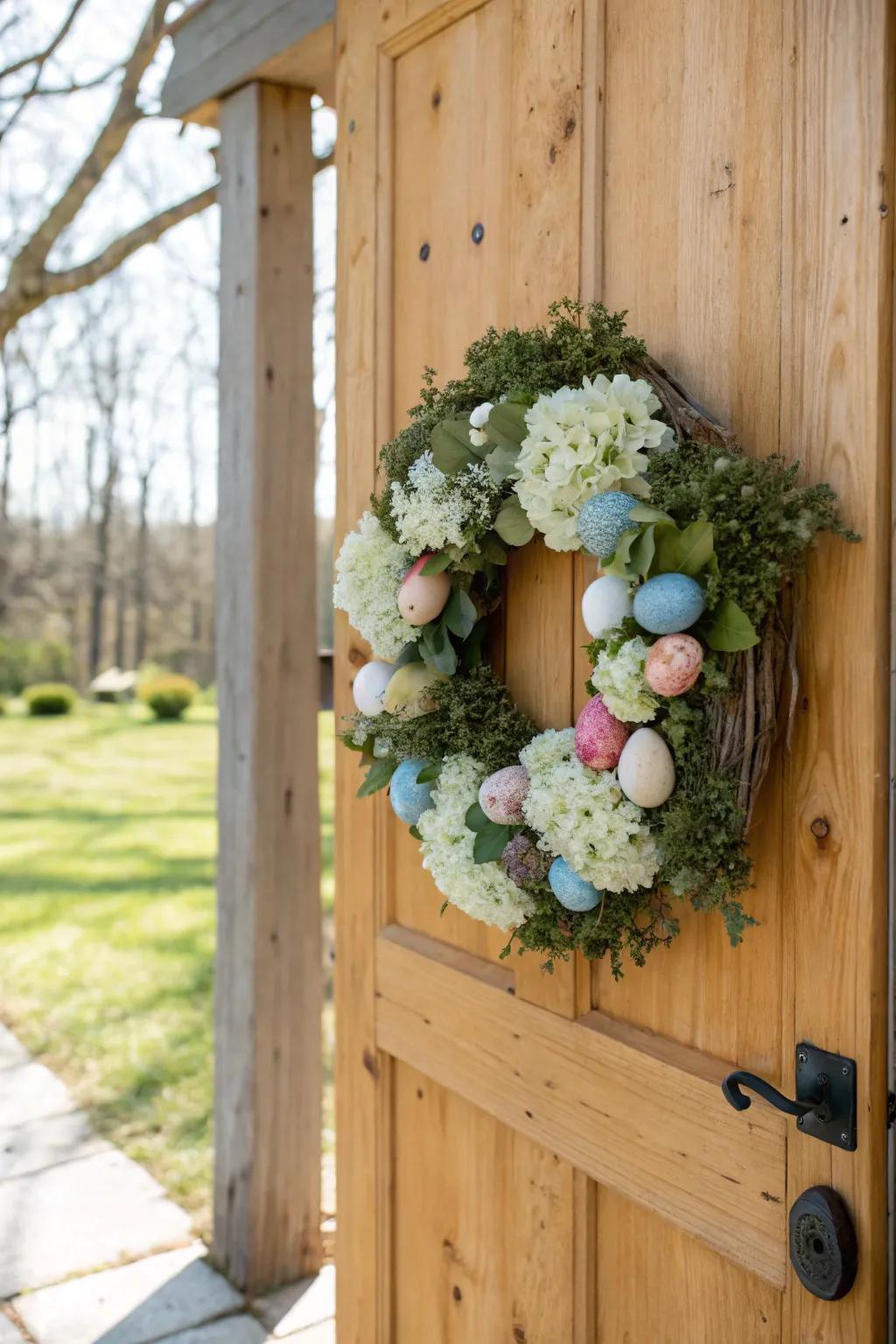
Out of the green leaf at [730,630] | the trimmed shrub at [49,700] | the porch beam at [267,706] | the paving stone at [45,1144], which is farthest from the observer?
the trimmed shrub at [49,700]

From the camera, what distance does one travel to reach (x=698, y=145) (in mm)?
1142

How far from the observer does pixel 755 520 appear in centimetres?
98

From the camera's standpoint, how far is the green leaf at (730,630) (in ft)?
3.17

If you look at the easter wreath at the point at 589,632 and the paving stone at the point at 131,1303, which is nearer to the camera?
the easter wreath at the point at 589,632

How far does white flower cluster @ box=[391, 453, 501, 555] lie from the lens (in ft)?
4.06

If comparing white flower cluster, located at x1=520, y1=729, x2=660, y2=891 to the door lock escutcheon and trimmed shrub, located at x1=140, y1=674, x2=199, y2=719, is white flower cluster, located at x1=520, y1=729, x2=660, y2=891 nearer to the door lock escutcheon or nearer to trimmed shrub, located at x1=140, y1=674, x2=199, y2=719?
the door lock escutcheon

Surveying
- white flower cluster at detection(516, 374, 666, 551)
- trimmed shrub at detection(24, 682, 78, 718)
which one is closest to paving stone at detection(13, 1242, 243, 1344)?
white flower cluster at detection(516, 374, 666, 551)

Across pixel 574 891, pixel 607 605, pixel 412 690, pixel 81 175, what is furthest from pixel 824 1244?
pixel 81 175

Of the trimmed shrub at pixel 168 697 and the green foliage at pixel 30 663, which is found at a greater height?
the green foliage at pixel 30 663

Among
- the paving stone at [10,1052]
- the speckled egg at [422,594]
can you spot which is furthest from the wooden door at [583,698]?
the paving stone at [10,1052]

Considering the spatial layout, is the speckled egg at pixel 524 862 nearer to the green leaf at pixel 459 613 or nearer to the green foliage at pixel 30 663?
the green leaf at pixel 459 613

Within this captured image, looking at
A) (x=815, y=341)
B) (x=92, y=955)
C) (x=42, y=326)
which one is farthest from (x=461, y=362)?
(x=42, y=326)

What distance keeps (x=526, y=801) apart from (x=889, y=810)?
352 millimetres

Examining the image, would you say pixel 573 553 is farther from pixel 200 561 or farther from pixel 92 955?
pixel 200 561
